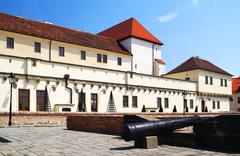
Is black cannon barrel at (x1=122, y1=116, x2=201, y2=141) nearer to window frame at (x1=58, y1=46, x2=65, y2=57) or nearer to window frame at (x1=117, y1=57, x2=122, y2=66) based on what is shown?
window frame at (x1=58, y1=46, x2=65, y2=57)

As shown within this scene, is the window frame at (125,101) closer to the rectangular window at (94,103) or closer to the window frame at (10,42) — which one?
the rectangular window at (94,103)

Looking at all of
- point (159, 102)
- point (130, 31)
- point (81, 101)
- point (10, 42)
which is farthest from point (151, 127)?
point (130, 31)

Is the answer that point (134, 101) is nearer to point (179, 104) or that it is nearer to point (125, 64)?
point (125, 64)

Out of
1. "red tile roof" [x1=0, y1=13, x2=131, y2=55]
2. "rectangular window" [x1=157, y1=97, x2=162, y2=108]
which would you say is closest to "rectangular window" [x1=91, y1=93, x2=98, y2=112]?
"red tile roof" [x1=0, y1=13, x2=131, y2=55]

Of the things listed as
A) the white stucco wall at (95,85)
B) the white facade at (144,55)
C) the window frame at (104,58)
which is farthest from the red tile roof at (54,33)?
the white stucco wall at (95,85)

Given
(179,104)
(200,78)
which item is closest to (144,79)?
(179,104)

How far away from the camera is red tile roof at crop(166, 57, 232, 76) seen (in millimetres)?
44375

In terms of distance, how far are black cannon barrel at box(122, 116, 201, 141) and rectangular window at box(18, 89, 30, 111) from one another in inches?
688

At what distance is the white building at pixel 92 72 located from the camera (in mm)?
24266

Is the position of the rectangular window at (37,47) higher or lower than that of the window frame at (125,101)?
higher

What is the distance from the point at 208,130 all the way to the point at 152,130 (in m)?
1.74

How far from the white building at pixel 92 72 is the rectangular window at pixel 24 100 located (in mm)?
49

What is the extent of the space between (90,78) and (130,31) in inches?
543

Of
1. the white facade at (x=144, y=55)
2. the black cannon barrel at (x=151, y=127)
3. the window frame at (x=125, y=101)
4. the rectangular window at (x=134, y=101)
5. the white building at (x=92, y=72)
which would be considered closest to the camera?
the black cannon barrel at (x=151, y=127)
